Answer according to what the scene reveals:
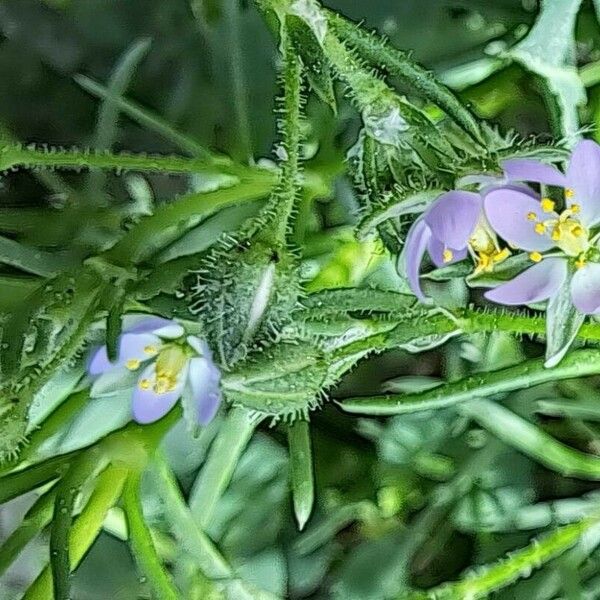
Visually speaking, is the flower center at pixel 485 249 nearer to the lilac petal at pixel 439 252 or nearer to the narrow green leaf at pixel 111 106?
the lilac petal at pixel 439 252

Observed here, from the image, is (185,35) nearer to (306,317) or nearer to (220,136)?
(220,136)

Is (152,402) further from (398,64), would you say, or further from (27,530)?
(398,64)

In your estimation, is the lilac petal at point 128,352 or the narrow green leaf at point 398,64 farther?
the lilac petal at point 128,352

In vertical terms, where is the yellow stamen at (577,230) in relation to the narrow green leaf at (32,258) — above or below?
below

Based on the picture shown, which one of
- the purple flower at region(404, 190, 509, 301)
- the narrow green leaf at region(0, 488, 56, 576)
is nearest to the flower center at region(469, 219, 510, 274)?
the purple flower at region(404, 190, 509, 301)

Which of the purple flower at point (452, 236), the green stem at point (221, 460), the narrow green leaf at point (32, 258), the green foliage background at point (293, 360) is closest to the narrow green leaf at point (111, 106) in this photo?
the green foliage background at point (293, 360)

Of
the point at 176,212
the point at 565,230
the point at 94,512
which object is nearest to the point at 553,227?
the point at 565,230

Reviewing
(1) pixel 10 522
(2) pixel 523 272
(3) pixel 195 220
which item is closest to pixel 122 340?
(3) pixel 195 220
